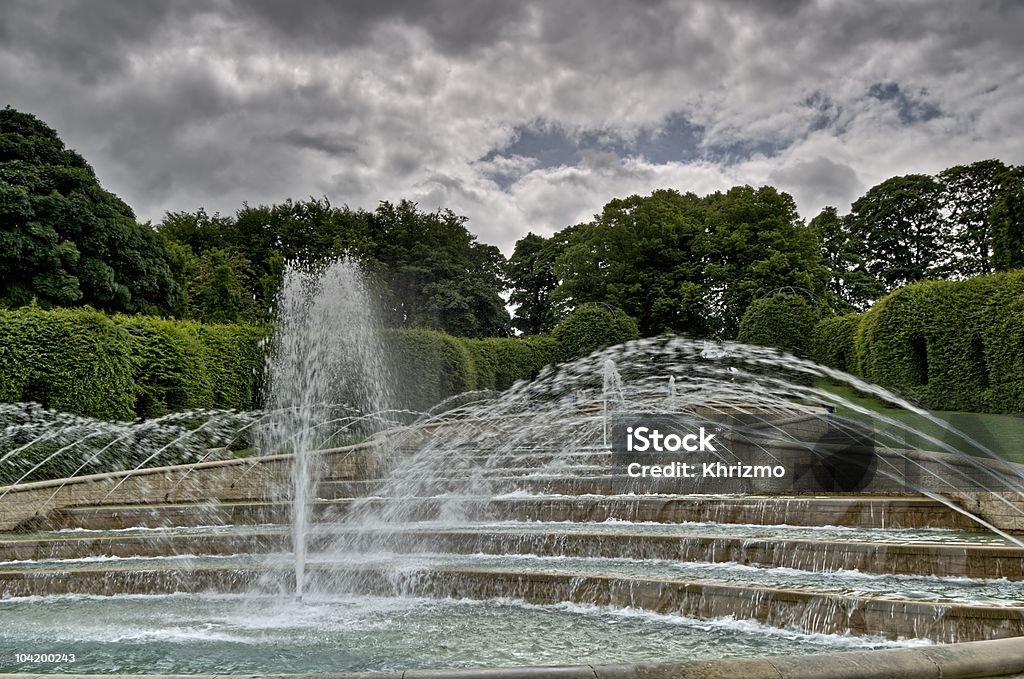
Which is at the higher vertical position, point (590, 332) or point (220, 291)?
point (220, 291)

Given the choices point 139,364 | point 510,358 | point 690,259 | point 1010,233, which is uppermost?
point 690,259

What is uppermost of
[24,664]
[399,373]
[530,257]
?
[530,257]

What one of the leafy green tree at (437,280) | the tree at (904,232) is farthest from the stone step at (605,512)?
the tree at (904,232)

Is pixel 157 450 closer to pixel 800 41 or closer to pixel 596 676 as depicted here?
pixel 596 676

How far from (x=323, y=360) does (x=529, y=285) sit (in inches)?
1217

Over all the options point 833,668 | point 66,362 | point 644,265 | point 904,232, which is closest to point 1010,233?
point 904,232

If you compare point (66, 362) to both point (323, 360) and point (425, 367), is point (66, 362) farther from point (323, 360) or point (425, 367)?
point (425, 367)

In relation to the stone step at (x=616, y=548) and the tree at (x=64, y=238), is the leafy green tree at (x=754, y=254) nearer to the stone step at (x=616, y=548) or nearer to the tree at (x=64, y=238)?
the tree at (x=64, y=238)

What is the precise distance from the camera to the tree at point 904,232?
40062 mm

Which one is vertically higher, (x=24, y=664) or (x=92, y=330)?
(x=92, y=330)

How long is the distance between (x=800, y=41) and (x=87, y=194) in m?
21.5

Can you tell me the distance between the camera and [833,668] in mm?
3053

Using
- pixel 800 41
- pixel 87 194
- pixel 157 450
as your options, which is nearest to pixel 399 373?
pixel 157 450

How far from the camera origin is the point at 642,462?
13.6 m
